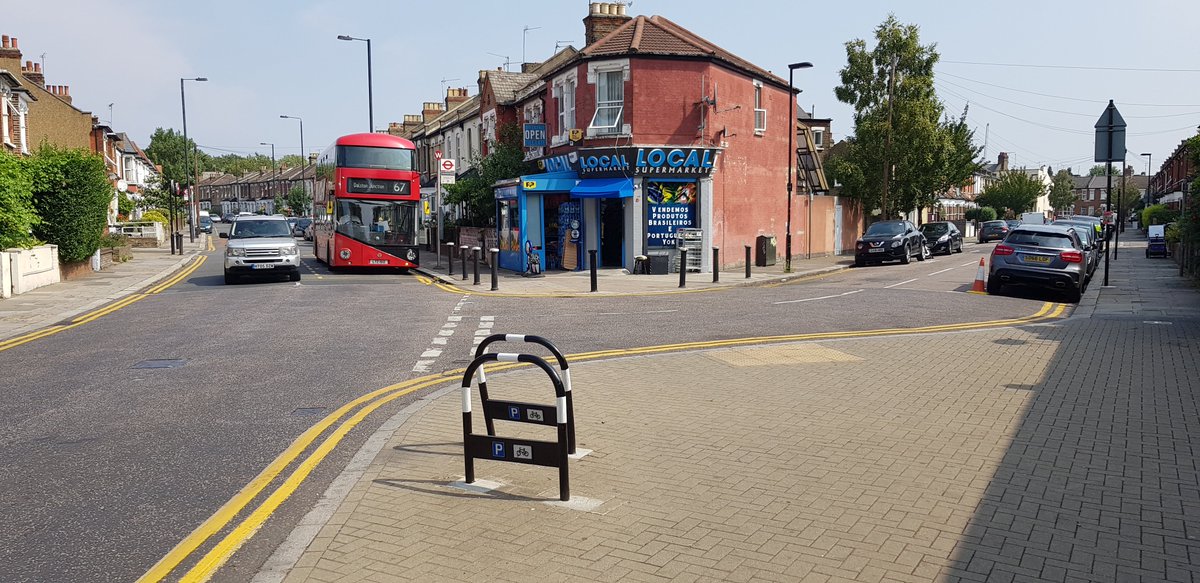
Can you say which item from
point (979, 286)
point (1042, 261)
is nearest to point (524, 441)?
point (1042, 261)

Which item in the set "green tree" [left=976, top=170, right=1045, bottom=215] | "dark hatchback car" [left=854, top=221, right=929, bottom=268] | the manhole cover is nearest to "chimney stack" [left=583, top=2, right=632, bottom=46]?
"dark hatchback car" [left=854, top=221, right=929, bottom=268]

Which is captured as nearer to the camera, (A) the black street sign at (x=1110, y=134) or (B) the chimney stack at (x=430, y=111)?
(A) the black street sign at (x=1110, y=134)

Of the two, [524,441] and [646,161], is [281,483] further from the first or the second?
[646,161]

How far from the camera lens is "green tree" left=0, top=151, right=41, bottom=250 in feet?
64.6

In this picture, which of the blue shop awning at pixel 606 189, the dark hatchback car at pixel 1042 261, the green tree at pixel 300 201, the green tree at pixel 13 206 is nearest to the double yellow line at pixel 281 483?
the dark hatchback car at pixel 1042 261

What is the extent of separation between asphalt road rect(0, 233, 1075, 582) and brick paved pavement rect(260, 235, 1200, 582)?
0.85m

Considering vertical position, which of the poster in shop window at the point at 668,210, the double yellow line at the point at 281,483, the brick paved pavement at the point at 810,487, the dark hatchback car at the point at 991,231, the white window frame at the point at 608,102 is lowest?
the double yellow line at the point at 281,483

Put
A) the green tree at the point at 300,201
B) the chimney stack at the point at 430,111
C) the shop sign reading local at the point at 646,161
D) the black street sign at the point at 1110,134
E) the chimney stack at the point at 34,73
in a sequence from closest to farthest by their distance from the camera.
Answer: the black street sign at the point at 1110,134 < the shop sign reading local at the point at 646,161 < the chimney stack at the point at 34,73 < the chimney stack at the point at 430,111 < the green tree at the point at 300,201

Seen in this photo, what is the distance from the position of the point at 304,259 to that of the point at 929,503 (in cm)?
3552

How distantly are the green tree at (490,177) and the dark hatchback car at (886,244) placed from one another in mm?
12943

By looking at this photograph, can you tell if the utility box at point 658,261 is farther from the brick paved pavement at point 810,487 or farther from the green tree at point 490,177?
the brick paved pavement at point 810,487

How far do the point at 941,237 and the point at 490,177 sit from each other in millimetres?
20608

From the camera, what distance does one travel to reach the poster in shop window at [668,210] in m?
27.8

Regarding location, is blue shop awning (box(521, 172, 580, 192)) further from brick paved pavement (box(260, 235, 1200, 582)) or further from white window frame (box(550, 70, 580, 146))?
brick paved pavement (box(260, 235, 1200, 582))
